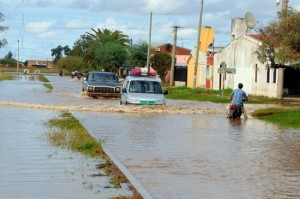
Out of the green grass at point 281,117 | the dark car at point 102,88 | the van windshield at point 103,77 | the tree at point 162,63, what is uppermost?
the tree at point 162,63

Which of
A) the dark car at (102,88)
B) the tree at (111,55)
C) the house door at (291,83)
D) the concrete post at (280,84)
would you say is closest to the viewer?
the dark car at (102,88)

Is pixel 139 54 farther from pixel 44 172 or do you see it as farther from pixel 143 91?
pixel 44 172

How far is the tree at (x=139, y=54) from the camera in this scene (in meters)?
86.4

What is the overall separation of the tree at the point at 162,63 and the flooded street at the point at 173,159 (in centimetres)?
5407

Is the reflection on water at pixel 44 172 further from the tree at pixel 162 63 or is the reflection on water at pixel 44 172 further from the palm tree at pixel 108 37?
the palm tree at pixel 108 37

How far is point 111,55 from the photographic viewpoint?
9344 cm

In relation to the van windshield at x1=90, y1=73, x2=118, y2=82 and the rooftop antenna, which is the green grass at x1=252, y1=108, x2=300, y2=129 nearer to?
the van windshield at x1=90, y1=73, x2=118, y2=82

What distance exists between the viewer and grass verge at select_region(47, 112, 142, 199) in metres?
10.9

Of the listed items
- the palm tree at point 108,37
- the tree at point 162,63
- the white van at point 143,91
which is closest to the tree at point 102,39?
the palm tree at point 108,37

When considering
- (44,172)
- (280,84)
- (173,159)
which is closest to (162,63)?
(280,84)

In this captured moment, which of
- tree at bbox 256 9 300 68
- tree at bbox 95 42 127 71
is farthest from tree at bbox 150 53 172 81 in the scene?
tree at bbox 256 9 300 68

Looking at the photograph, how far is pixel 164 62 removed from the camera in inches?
3076

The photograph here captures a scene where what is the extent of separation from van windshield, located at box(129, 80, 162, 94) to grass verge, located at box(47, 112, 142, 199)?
10167 millimetres

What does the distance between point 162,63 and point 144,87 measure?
155 ft
